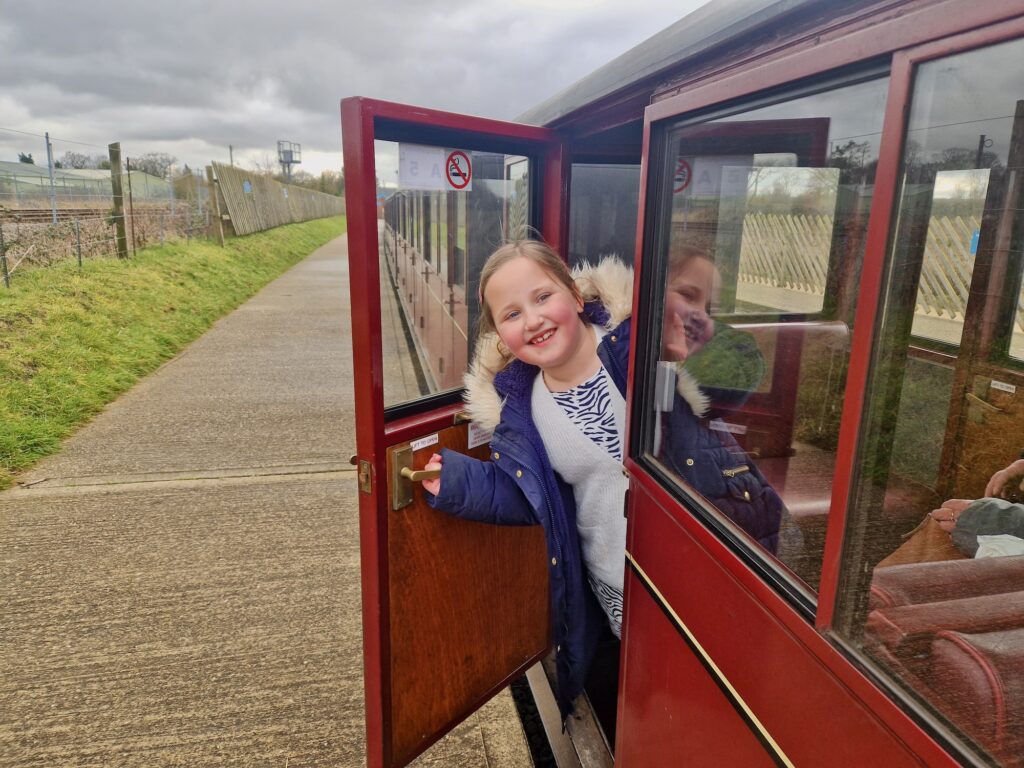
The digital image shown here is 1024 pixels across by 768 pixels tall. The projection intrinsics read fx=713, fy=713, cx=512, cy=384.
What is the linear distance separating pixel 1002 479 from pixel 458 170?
1723 millimetres

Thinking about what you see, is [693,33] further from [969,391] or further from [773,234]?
[969,391]

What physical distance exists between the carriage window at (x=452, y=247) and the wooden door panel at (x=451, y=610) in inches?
13.6

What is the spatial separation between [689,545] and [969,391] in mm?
1113

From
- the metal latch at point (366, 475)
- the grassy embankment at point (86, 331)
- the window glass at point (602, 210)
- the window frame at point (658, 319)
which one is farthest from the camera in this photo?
the grassy embankment at point (86, 331)

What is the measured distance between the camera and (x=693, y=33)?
1345 mm

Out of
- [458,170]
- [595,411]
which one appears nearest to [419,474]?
[595,411]

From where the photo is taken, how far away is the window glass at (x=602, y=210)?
287 centimetres

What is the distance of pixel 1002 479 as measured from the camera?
186 cm

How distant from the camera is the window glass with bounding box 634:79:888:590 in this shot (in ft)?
4.49

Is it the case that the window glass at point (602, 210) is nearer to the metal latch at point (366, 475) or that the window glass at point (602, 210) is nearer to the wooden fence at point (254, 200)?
the metal latch at point (366, 475)

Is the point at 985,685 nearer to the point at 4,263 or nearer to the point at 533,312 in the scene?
the point at 533,312

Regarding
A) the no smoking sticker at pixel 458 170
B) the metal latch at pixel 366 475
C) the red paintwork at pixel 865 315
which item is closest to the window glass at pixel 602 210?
the no smoking sticker at pixel 458 170

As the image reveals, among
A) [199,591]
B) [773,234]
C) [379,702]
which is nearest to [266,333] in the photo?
[199,591]

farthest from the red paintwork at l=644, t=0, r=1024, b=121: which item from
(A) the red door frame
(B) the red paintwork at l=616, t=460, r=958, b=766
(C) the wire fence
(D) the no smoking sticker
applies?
(C) the wire fence
